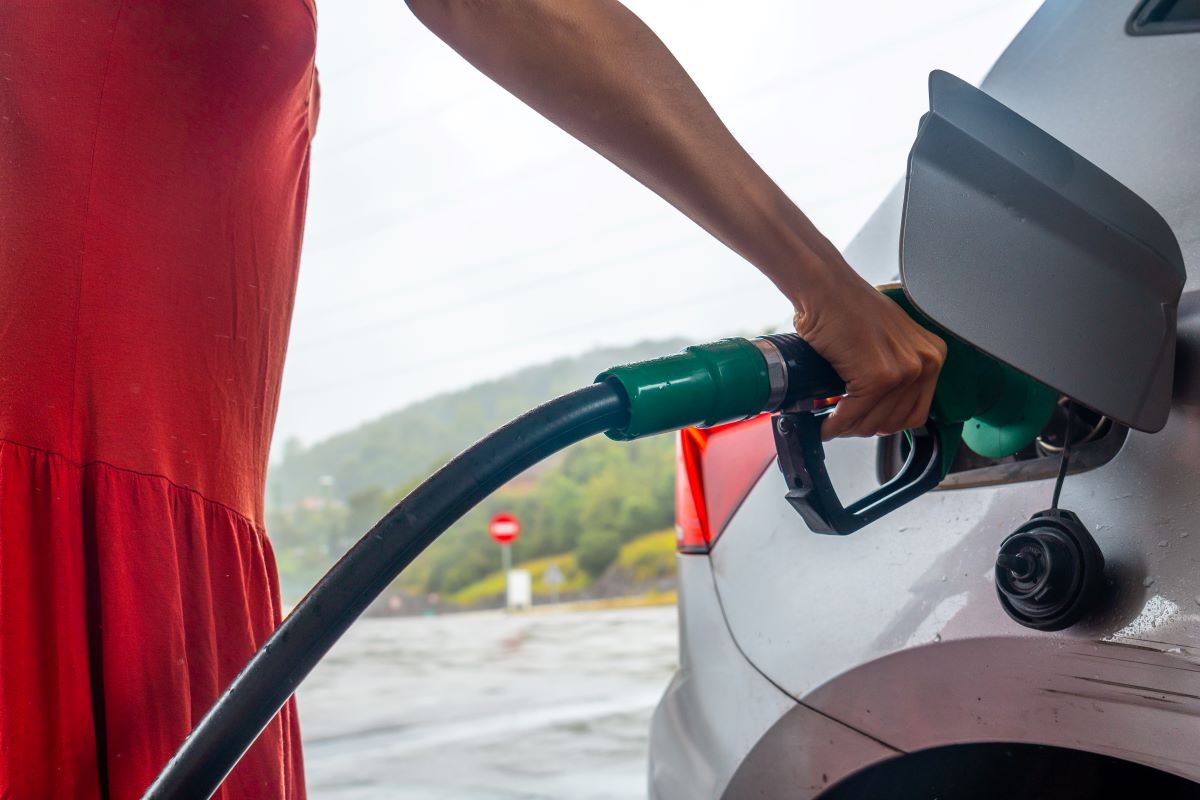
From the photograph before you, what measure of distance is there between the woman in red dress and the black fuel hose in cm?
15

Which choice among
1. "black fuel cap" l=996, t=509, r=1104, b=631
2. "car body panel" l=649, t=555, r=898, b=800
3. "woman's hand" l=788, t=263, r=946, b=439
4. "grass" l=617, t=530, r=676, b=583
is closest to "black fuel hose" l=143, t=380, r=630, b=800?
"woman's hand" l=788, t=263, r=946, b=439

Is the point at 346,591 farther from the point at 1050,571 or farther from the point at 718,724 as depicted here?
the point at 718,724

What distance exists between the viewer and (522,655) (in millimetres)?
7145

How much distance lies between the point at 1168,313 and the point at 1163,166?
152mm

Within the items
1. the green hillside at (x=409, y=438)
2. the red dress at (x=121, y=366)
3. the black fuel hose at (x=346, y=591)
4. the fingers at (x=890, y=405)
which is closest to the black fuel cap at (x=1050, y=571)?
the fingers at (x=890, y=405)

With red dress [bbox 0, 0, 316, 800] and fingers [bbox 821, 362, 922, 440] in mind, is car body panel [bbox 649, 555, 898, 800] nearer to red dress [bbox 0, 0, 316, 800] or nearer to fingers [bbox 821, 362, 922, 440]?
fingers [bbox 821, 362, 922, 440]

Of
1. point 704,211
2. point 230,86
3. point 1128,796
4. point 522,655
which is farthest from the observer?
point 522,655

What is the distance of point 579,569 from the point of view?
846 inches

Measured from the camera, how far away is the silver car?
2.22 feet

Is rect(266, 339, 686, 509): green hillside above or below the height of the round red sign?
above

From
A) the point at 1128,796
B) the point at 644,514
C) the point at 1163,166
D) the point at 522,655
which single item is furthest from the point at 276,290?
the point at 644,514

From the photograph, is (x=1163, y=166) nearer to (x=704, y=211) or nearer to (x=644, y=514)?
(x=704, y=211)

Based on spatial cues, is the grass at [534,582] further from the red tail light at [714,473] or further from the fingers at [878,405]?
the fingers at [878,405]

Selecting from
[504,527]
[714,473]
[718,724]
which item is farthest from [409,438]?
[718,724]
